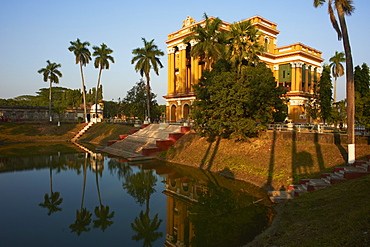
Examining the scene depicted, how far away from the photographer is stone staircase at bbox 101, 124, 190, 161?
2791 centimetres

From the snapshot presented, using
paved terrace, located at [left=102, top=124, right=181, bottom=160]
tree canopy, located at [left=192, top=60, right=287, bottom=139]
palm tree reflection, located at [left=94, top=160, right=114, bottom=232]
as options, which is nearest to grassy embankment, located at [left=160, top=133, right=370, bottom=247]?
tree canopy, located at [left=192, top=60, right=287, bottom=139]

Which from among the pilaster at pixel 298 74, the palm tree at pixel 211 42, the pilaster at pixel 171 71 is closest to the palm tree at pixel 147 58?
the pilaster at pixel 171 71

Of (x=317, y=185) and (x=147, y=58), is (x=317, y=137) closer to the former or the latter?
(x=317, y=185)

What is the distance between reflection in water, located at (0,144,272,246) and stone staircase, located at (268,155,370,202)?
2.97ft

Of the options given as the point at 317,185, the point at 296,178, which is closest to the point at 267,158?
the point at 296,178

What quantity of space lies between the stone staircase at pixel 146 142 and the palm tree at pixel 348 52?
60.0 feet

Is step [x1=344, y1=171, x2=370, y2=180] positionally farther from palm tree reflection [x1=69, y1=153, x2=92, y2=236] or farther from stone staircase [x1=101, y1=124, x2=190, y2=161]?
stone staircase [x1=101, y1=124, x2=190, y2=161]

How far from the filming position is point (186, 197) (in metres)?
14.6

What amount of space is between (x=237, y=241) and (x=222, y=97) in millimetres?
13152

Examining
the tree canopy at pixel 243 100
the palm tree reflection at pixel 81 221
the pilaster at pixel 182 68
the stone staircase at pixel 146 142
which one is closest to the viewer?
the palm tree reflection at pixel 81 221

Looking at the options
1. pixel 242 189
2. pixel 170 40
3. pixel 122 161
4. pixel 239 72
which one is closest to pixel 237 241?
pixel 242 189

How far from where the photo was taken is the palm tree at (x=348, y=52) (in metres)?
14.9

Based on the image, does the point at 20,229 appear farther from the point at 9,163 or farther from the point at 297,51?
the point at 297,51

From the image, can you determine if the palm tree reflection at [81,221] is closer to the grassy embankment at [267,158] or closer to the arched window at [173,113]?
the grassy embankment at [267,158]
